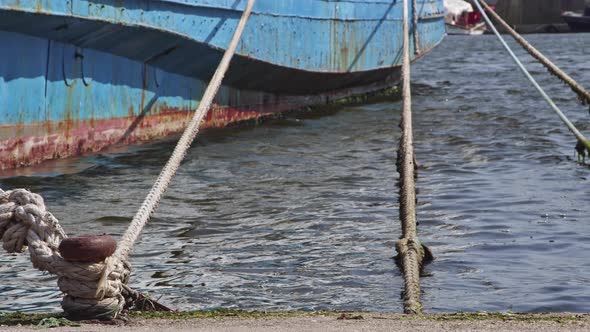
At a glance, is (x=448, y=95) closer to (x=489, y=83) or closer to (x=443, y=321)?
(x=489, y=83)

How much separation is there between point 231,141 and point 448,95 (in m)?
6.11

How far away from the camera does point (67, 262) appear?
347cm

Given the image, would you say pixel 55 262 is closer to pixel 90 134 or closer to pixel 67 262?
pixel 67 262

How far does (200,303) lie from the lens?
459cm

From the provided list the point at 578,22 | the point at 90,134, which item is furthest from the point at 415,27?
the point at 578,22

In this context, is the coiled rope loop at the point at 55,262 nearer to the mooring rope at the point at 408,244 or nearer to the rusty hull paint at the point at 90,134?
the mooring rope at the point at 408,244

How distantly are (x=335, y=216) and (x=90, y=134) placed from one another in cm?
277

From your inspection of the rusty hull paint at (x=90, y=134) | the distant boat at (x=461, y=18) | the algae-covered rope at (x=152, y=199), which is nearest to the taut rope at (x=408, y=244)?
the algae-covered rope at (x=152, y=199)

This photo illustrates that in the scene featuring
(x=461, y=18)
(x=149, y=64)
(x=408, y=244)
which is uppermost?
(x=149, y=64)

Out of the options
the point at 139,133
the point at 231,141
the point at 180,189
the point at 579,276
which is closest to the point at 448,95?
the point at 231,141

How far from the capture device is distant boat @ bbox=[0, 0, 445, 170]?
7.44 m

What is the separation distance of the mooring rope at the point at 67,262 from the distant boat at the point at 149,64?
335cm

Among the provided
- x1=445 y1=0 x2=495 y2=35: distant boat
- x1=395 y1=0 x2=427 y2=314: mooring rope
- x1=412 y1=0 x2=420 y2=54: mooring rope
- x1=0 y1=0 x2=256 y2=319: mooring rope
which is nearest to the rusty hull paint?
x1=395 y1=0 x2=427 y2=314: mooring rope

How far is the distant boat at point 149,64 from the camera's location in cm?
744
